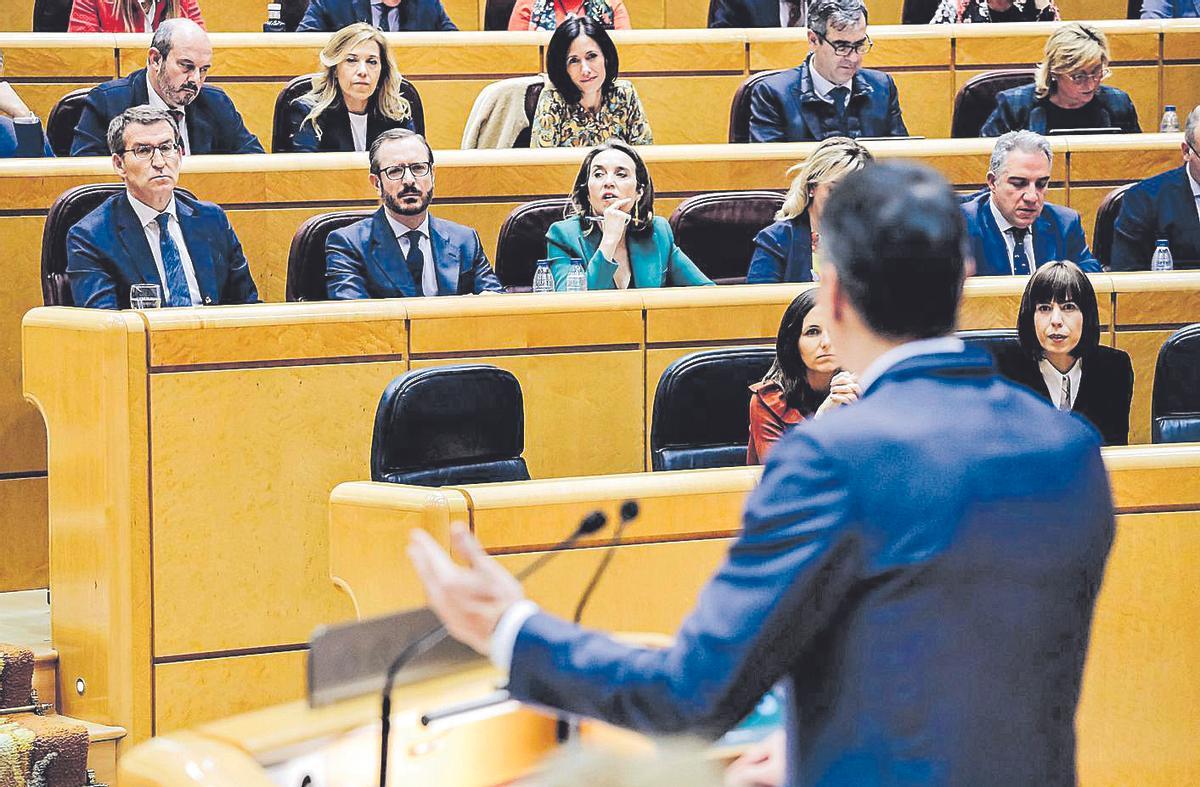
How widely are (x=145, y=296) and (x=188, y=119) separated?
3.13 ft

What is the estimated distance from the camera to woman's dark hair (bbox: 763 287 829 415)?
8.97ft

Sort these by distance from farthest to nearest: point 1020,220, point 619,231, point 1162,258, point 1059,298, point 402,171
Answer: point 1162,258 → point 1020,220 → point 619,231 → point 402,171 → point 1059,298

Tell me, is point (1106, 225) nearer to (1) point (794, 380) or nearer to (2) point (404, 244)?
(1) point (794, 380)

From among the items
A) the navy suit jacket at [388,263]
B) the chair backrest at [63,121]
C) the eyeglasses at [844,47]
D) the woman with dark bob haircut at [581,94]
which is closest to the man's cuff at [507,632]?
the navy suit jacket at [388,263]

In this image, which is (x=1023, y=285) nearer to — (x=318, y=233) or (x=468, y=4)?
(x=318, y=233)

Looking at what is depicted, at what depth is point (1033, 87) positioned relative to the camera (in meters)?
4.40

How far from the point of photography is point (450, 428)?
8.80 ft

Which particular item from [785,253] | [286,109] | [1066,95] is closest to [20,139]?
[286,109]

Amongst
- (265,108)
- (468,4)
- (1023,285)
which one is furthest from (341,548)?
(468,4)

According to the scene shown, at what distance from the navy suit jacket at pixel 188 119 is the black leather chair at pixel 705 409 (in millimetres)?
1545

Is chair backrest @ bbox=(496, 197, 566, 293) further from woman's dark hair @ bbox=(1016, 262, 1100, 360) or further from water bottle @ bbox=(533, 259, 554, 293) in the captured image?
woman's dark hair @ bbox=(1016, 262, 1100, 360)

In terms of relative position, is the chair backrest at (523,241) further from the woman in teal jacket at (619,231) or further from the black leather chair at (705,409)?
the black leather chair at (705,409)

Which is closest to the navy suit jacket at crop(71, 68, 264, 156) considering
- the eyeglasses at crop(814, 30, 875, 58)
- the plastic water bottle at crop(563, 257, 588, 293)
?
the plastic water bottle at crop(563, 257, 588, 293)

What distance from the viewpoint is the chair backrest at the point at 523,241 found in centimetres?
360
